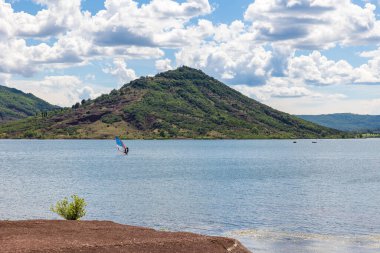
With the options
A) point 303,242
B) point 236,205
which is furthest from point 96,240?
point 236,205

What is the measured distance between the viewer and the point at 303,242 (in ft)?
184

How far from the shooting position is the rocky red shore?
3306cm

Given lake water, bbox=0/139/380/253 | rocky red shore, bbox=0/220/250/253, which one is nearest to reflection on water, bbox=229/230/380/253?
lake water, bbox=0/139/380/253

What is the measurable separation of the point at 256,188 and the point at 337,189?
18725mm

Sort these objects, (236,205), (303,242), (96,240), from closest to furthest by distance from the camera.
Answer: (96,240) → (303,242) → (236,205)

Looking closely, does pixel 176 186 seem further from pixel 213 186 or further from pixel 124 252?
pixel 124 252

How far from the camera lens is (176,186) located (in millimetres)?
122312

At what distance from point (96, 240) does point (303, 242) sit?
92.2 feet

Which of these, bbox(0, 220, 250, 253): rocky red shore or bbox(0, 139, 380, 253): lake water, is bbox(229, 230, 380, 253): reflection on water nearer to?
bbox(0, 139, 380, 253): lake water

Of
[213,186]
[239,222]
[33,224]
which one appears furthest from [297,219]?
[213,186]

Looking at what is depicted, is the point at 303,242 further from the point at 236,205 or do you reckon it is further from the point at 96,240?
the point at 236,205

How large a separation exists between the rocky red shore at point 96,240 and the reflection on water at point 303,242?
1433 cm

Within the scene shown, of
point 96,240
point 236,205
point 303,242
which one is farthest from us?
point 236,205

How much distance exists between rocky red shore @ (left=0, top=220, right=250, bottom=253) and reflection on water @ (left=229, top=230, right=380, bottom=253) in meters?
14.3
